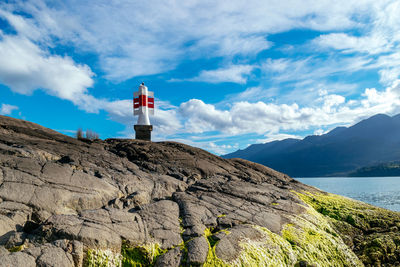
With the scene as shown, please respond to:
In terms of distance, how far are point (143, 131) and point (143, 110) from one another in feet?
6.19

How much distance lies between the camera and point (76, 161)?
1077cm

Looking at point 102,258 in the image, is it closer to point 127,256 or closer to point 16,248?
point 127,256

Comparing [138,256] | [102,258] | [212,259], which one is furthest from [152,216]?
[212,259]

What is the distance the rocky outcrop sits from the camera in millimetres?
6547

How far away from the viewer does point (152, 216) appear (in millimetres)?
8469

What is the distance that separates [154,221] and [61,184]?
3529mm

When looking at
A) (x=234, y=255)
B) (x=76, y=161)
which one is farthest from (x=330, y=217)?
(x=76, y=161)

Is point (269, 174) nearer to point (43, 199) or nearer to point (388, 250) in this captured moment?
point (388, 250)

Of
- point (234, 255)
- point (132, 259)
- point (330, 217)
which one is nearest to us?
point (132, 259)

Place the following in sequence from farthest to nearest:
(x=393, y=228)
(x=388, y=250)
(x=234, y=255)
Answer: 1. (x=393, y=228)
2. (x=388, y=250)
3. (x=234, y=255)

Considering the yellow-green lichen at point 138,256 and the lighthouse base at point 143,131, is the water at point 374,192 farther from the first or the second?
the yellow-green lichen at point 138,256

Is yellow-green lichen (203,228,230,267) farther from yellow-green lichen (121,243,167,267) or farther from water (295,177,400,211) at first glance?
water (295,177,400,211)

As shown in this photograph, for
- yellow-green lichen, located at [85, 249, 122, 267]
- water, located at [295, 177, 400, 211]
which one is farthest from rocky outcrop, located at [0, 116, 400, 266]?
water, located at [295, 177, 400, 211]

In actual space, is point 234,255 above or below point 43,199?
below
